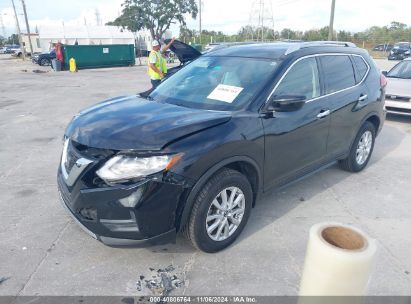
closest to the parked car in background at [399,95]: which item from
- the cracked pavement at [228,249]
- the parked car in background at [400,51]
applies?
the cracked pavement at [228,249]

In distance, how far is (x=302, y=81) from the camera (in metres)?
3.70

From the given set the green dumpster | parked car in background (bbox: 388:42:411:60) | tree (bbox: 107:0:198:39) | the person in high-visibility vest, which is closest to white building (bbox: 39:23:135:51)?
tree (bbox: 107:0:198:39)

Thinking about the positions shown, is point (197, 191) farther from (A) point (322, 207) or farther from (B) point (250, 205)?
(A) point (322, 207)

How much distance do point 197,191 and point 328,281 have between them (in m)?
1.37

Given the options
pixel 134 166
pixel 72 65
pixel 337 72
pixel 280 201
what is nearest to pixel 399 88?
pixel 337 72

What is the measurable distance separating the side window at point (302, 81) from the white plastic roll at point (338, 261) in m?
2.00

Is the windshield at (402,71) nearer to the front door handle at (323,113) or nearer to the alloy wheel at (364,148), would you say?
the alloy wheel at (364,148)

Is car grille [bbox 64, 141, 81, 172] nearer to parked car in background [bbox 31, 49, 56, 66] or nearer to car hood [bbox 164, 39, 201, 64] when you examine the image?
car hood [bbox 164, 39, 201, 64]

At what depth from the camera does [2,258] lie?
120 inches

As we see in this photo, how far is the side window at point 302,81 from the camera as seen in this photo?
3.48 m

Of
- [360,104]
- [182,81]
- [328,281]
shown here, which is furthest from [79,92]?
[328,281]

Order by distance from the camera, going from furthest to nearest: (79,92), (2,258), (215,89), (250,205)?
(79,92) → (215,89) → (250,205) → (2,258)

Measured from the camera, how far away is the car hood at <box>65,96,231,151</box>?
266 cm

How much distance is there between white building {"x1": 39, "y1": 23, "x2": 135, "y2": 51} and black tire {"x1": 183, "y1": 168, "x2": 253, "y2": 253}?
4440 centimetres
